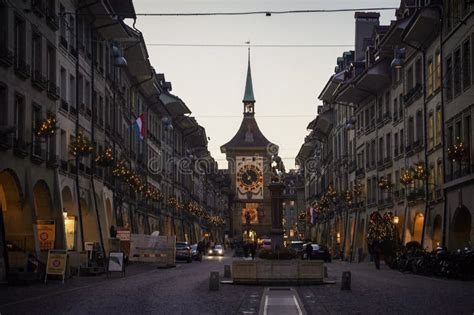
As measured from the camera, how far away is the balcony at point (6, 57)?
124 feet

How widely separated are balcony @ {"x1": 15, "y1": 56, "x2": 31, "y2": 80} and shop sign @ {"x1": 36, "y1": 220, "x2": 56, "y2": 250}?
7.54m

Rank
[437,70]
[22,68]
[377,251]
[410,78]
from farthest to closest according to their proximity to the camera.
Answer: [410,78]
[377,251]
[437,70]
[22,68]

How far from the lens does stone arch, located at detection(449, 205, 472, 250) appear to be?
51281mm

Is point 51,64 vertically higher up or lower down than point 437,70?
lower down

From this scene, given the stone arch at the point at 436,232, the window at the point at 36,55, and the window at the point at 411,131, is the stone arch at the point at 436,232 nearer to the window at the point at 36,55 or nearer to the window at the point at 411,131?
the window at the point at 411,131

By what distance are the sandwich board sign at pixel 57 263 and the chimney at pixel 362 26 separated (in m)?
58.8

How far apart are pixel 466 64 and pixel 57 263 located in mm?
22420

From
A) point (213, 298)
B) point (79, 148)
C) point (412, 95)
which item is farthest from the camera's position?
point (412, 95)

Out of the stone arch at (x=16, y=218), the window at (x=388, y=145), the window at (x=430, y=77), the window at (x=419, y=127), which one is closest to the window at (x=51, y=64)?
the stone arch at (x=16, y=218)

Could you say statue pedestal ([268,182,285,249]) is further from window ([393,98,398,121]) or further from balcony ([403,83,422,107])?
window ([393,98,398,121])

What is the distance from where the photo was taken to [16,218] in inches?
1618

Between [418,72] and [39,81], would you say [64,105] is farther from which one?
[418,72]

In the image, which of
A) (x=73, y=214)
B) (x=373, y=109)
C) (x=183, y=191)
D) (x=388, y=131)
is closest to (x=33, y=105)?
(x=73, y=214)

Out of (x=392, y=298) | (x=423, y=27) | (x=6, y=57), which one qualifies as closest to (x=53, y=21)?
(x=6, y=57)
